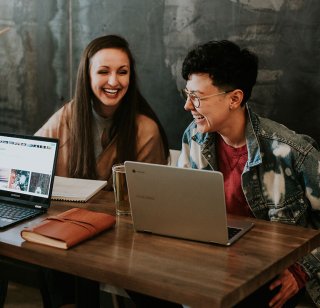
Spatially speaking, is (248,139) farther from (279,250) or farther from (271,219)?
(279,250)

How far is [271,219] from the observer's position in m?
2.14

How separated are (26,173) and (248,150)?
0.73 m

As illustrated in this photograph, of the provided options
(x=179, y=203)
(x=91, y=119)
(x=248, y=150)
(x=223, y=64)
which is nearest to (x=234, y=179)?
(x=248, y=150)

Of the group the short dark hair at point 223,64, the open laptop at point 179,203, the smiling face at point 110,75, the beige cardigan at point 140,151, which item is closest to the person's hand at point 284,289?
the open laptop at point 179,203

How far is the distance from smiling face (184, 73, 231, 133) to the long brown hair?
0.53 metres

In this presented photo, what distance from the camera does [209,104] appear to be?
2213 millimetres

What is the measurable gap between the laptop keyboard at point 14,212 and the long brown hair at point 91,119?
1.81ft

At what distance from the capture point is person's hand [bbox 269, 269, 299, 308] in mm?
1945

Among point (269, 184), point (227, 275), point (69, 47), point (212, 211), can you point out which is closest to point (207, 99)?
point (269, 184)

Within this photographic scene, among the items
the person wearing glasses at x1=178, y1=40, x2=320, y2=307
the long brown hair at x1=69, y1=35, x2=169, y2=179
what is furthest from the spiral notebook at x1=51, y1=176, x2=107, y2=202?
the person wearing glasses at x1=178, y1=40, x2=320, y2=307

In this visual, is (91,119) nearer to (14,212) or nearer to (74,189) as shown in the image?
(74,189)

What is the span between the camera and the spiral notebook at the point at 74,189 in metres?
2.22

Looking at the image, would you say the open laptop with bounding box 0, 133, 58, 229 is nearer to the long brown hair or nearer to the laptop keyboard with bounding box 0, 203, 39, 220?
the laptop keyboard with bounding box 0, 203, 39, 220

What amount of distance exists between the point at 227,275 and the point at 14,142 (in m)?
0.98
